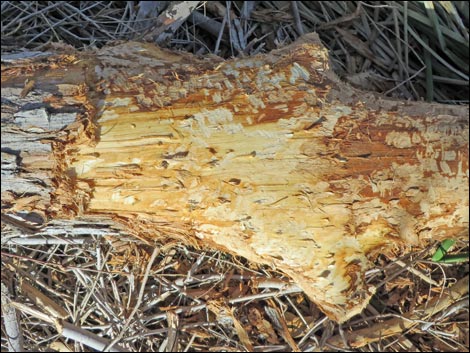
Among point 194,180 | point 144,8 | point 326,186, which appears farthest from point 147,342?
point 144,8

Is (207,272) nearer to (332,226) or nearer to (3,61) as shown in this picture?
(332,226)

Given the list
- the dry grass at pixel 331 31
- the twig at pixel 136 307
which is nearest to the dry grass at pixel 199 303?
the twig at pixel 136 307

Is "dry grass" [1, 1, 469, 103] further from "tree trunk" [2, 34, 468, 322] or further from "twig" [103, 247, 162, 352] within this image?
"twig" [103, 247, 162, 352]

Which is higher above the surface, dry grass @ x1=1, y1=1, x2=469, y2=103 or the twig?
dry grass @ x1=1, y1=1, x2=469, y2=103

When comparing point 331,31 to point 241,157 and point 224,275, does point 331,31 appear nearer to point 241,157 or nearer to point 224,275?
point 241,157

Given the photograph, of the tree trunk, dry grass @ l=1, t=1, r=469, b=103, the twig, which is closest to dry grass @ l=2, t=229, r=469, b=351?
the twig

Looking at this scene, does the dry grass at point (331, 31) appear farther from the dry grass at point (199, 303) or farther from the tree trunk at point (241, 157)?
the dry grass at point (199, 303)
